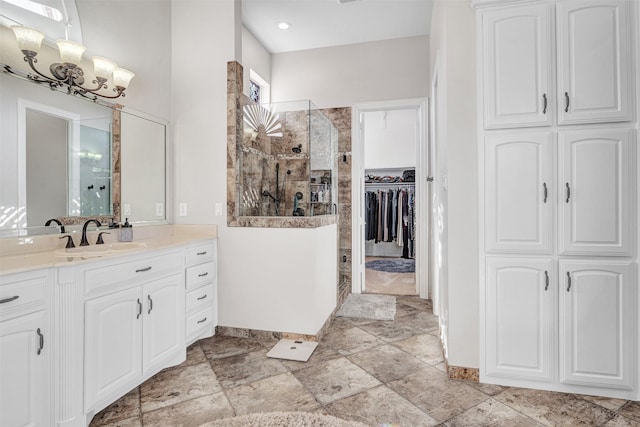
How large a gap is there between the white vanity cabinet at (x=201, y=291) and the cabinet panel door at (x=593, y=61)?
108 inches

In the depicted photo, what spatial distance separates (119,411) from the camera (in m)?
1.86

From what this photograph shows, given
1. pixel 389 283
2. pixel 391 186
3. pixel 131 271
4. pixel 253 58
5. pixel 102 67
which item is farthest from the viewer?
pixel 391 186

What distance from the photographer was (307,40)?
169 inches

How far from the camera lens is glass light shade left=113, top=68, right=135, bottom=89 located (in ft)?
8.08

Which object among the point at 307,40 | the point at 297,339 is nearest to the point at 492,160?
the point at 297,339

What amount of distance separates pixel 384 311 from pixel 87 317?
282cm

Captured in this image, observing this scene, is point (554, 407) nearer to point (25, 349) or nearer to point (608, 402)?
point (608, 402)

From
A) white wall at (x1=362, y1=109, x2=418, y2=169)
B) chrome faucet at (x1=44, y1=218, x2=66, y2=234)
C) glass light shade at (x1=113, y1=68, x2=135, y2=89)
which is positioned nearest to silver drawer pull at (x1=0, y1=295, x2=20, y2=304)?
chrome faucet at (x1=44, y1=218, x2=66, y2=234)

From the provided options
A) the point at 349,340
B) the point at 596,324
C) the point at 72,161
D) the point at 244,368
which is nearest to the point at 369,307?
the point at 349,340

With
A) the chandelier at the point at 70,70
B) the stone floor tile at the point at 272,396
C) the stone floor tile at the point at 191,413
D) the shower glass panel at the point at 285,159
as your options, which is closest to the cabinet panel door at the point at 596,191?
the stone floor tile at the point at 272,396

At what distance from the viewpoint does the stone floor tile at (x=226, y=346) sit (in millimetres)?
2613

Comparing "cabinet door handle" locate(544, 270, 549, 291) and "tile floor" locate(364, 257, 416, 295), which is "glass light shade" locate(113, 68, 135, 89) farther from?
"tile floor" locate(364, 257, 416, 295)

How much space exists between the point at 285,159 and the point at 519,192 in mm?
2261

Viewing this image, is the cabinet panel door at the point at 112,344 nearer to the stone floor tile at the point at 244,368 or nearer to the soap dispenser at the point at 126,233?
the stone floor tile at the point at 244,368
